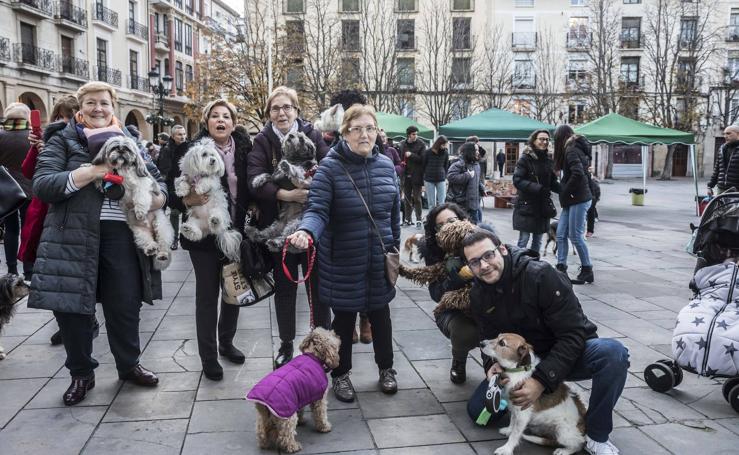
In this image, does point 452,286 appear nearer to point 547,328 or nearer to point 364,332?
point 547,328

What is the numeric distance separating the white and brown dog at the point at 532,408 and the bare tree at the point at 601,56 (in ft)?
113

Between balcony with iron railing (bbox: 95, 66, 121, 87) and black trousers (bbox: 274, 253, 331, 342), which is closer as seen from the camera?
black trousers (bbox: 274, 253, 331, 342)

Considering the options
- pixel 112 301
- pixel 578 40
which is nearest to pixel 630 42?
pixel 578 40

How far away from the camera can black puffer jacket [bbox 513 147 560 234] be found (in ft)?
25.2

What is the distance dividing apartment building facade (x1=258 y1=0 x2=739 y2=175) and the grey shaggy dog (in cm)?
2450

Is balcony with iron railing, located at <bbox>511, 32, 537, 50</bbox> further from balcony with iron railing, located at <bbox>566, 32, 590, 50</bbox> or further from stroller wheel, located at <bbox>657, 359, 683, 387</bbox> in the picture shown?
stroller wheel, located at <bbox>657, 359, 683, 387</bbox>

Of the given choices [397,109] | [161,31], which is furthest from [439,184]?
[161,31]

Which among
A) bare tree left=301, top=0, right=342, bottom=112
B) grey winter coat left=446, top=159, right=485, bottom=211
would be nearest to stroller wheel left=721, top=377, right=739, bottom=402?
grey winter coat left=446, top=159, right=485, bottom=211

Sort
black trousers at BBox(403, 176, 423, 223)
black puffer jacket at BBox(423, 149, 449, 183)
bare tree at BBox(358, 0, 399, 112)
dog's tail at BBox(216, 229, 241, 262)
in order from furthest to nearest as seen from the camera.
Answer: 1. bare tree at BBox(358, 0, 399, 112)
2. black trousers at BBox(403, 176, 423, 223)
3. black puffer jacket at BBox(423, 149, 449, 183)
4. dog's tail at BBox(216, 229, 241, 262)

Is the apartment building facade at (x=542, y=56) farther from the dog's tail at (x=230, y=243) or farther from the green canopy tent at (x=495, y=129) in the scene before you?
the dog's tail at (x=230, y=243)

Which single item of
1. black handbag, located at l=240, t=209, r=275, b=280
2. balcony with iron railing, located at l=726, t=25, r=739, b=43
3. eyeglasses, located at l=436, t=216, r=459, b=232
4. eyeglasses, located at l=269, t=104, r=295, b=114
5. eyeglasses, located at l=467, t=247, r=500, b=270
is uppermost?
balcony with iron railing, located at l=726, t=25, r=739, b=43

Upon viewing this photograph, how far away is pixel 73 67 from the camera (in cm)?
3005

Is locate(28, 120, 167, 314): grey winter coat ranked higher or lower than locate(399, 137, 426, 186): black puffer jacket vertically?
lower

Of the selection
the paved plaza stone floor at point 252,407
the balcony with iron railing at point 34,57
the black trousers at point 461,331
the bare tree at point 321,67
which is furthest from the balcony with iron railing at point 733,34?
the black trousers at point 461,331
